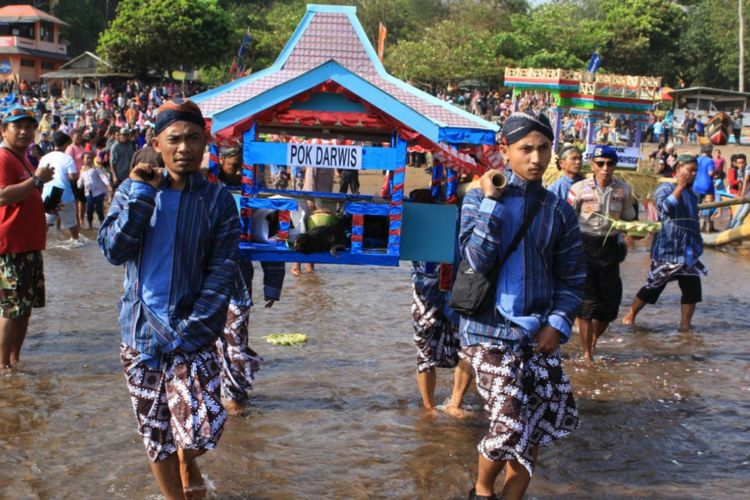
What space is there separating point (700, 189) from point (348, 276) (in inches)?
373

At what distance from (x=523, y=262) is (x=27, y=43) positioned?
202ft

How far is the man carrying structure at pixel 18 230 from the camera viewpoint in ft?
19.5

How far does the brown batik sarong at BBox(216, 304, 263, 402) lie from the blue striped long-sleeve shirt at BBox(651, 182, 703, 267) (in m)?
4.46

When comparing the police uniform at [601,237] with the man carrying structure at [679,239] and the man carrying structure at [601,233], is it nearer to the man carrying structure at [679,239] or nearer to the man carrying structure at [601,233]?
the man carrying structure at [601,233]

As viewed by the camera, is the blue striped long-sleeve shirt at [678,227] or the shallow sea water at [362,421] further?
the blue striped long-sleeve shirt at [678,227]

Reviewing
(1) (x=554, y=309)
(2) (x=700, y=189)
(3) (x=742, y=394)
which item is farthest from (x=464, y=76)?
(1) (x=554, y=309)

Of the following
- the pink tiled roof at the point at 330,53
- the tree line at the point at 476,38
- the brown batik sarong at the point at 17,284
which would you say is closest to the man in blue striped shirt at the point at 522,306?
the pink tiled roof at the point at 330,53

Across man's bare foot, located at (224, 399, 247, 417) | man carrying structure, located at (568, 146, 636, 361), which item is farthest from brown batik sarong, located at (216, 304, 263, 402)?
man carrying structure, located at (568, 146, 636, 361)

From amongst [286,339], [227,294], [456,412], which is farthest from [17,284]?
[456,412]

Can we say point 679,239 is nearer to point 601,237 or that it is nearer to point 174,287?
point 601,237

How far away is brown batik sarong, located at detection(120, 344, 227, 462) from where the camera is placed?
357 centimetres

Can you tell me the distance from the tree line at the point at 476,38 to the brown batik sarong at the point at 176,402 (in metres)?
37.0

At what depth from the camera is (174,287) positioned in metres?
3.58

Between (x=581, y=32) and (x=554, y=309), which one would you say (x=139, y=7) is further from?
(x=554, y=309)
